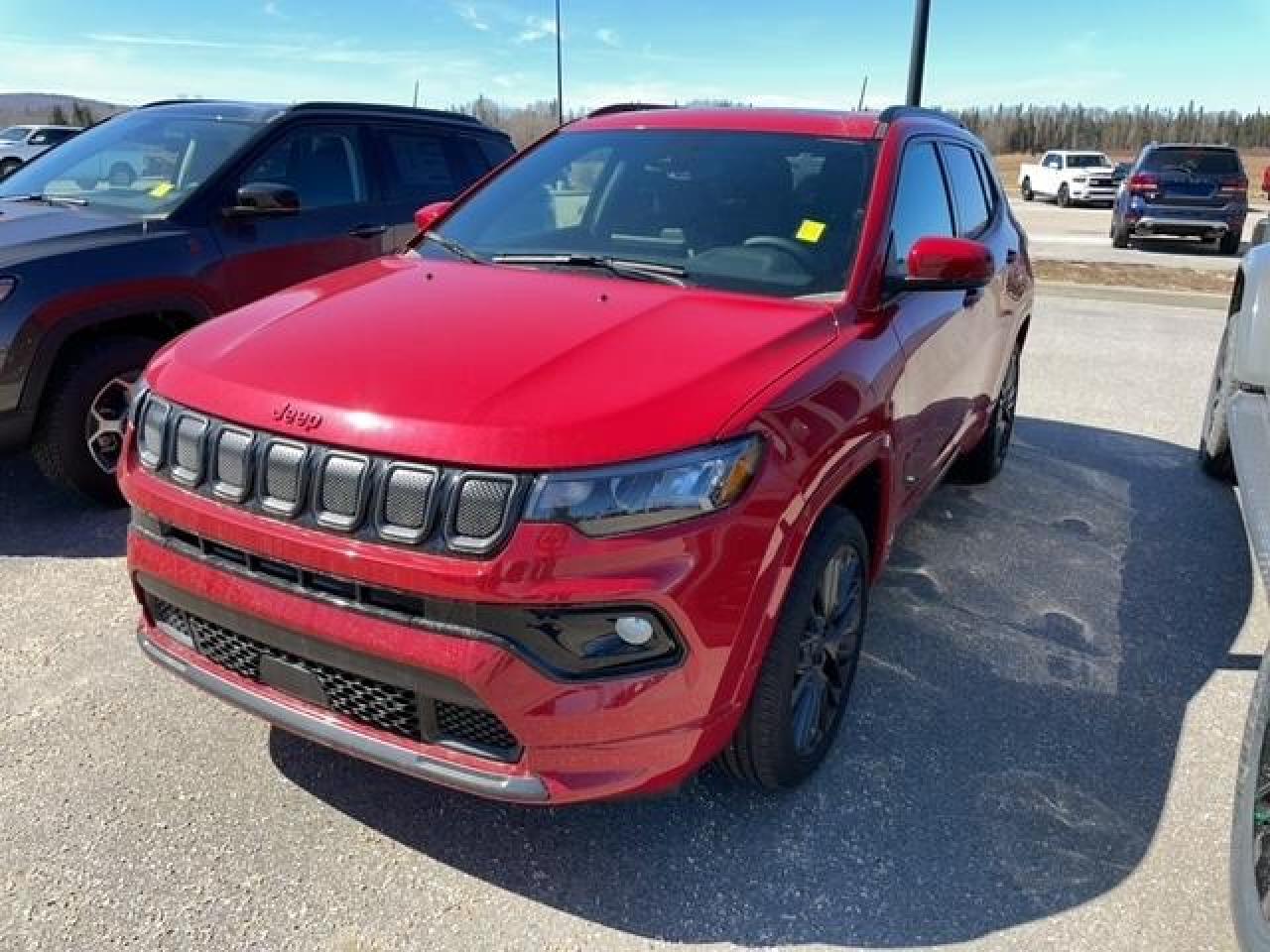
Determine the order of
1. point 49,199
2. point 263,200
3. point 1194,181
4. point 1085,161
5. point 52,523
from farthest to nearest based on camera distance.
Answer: point 1085,161, point 1194,181, point 49,199, point 263,200, point 52,523

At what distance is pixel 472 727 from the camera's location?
7.11 feet

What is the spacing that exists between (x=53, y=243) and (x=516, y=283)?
8.53ft

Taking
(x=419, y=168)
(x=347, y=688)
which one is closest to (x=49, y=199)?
(x=419, y=168)

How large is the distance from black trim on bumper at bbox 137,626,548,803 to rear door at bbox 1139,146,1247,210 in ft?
60.0

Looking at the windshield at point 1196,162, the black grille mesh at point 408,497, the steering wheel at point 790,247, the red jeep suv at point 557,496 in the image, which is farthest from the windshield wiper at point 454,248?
the windshield at point 1196,162

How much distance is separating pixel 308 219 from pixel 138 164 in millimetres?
897

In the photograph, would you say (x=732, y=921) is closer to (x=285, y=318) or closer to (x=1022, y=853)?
(x=1022, y=853)

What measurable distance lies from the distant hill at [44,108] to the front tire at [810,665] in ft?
169

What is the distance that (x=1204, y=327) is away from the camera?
32.9ft

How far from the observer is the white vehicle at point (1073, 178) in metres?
31.1

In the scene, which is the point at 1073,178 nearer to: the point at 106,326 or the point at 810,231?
the point at 810,231

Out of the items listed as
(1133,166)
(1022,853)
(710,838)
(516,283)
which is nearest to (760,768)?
(710,838)

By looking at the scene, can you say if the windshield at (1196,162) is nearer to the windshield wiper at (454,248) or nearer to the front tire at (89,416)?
the windshield wiper at (454,248)

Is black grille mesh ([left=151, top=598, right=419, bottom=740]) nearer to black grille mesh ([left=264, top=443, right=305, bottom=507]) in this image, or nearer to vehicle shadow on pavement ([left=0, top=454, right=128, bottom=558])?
black grille mesh ([left=264, top=443, right=305, bottom=507])
